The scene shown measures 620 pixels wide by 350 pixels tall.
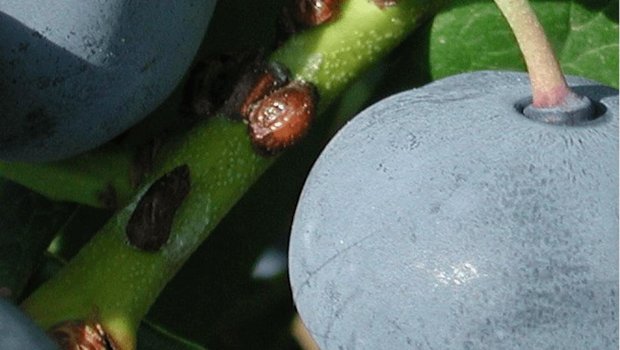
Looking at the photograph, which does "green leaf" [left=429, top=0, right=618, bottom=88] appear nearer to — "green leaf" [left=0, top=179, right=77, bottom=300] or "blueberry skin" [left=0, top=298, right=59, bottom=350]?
"green leaf" [left=0, top=179, right=77, bottom=300]

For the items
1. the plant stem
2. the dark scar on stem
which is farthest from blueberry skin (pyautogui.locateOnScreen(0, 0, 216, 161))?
the plant stem

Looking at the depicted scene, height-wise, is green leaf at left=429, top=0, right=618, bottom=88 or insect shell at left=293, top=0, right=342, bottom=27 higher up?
insect shell at left=293, top=0, right=342, bottom=27

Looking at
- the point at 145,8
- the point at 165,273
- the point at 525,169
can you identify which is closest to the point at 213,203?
the point at 165,273

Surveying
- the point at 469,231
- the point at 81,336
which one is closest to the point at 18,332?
the point at 81,336

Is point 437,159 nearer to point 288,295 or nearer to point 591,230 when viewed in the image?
point 591,230

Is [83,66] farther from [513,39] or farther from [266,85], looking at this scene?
[513,39]

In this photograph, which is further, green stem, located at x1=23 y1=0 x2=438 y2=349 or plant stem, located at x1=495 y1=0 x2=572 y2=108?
green stem, located at x1=23 y1=0 x2=438 y2=349

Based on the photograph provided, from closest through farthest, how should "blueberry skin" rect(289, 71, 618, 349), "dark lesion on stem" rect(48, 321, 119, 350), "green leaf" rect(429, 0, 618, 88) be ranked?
"blueberry skin" rect(289, 71, 618, 349) < "dark lesion on stem" rect(48, 321, 119, 350) < "green leaf" rect(429, 0, 618, 88)

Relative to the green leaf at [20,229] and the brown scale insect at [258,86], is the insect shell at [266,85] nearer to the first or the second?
the brown scale insect at [258,86]

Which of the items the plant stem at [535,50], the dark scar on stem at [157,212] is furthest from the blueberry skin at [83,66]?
the plant stem at [535,50]
